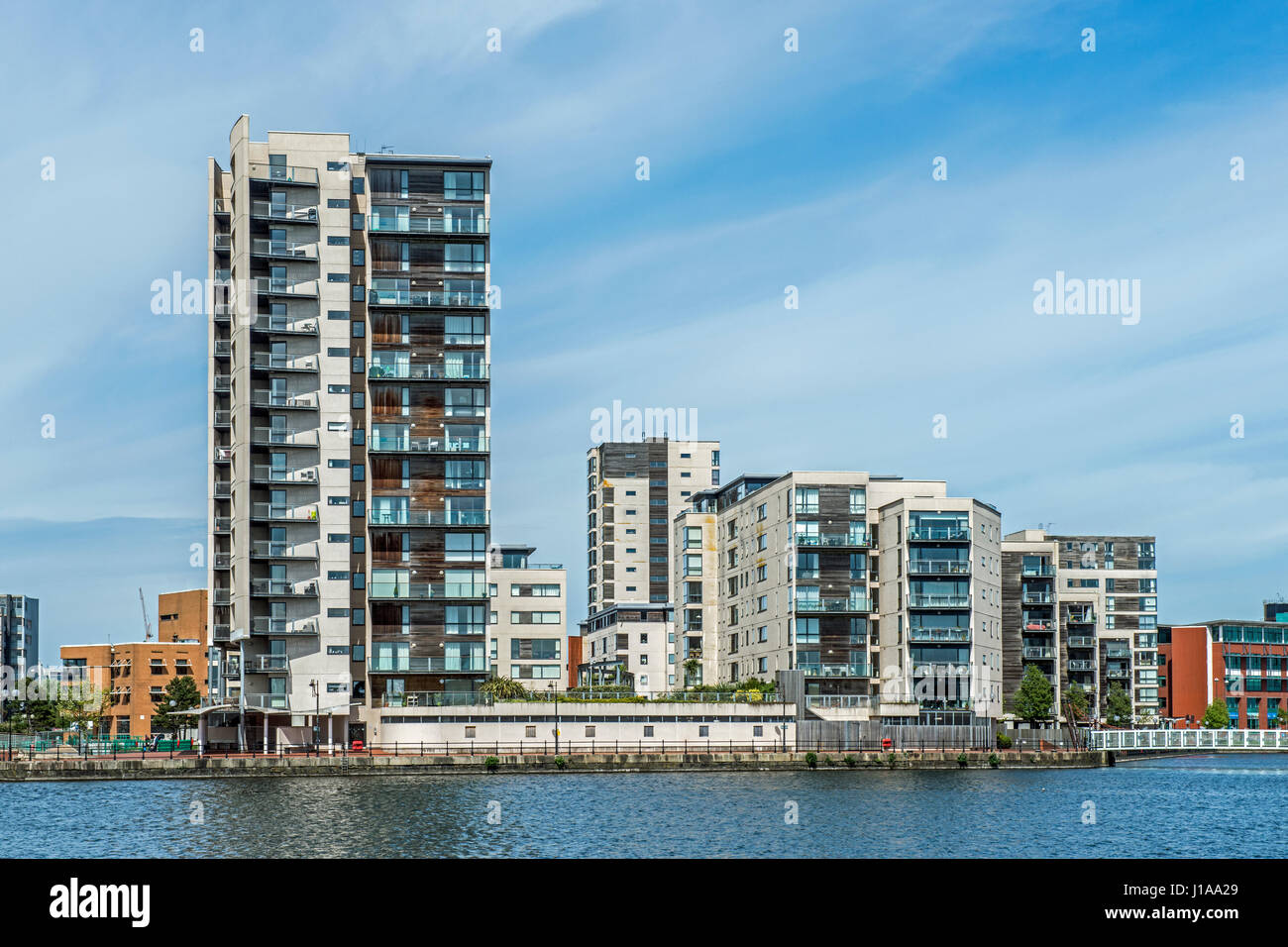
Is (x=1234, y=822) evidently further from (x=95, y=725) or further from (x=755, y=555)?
(x=95, y=725)

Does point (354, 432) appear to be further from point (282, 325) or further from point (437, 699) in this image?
point (437, 699)

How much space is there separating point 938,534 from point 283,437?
2267 inches

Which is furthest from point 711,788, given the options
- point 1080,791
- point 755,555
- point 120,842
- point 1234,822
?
point 755,555

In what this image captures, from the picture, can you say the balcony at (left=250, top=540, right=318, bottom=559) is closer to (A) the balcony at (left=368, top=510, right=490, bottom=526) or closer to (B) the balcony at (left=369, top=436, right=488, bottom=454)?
(A) the balcony at (left=368, top=510, right=490, bottom=526)

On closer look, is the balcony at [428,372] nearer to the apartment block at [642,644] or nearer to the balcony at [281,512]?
the balcony at [281,512]

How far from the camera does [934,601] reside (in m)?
129

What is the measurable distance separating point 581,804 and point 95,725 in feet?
428

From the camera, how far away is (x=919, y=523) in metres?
130

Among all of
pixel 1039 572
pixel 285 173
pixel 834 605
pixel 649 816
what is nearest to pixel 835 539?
pixel 834 605

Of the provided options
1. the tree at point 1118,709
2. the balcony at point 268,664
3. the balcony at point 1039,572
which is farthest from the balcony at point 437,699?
the tree at point 1118,709

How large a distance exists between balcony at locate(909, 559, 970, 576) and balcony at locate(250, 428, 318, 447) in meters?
53.5

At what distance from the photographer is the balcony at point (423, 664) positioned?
114562mm

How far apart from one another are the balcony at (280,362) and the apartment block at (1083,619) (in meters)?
73.8
